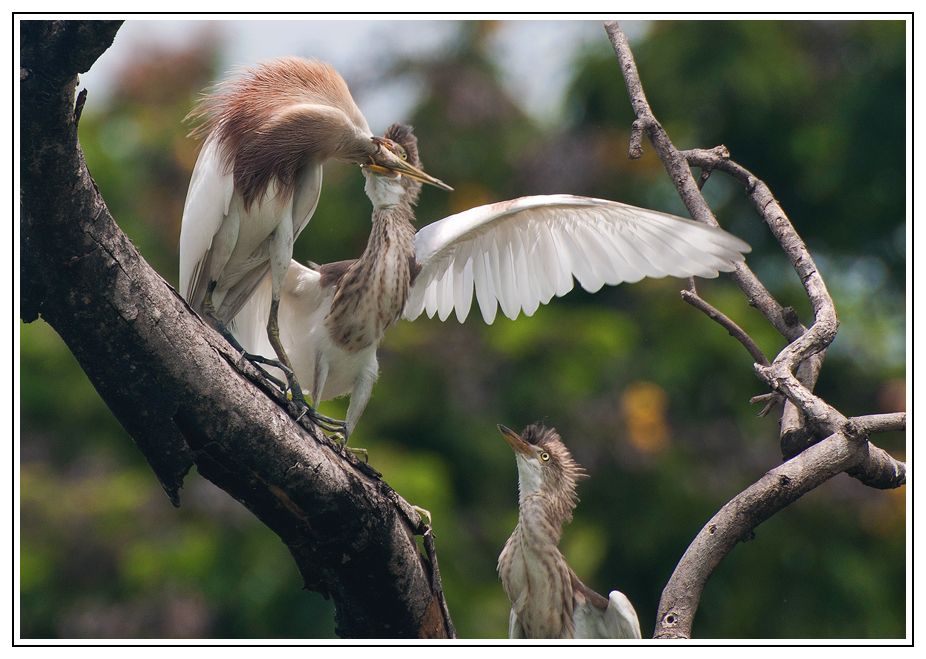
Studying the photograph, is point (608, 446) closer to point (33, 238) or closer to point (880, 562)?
point (880, 562)

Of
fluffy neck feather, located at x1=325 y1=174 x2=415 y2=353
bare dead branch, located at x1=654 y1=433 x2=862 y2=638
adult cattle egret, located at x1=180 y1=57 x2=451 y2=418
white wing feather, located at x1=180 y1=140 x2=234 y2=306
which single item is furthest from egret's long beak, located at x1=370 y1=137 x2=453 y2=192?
bare dead branch, located at x1=654 y1=433 x2=862 y2=638

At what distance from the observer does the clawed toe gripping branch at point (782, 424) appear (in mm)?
1673

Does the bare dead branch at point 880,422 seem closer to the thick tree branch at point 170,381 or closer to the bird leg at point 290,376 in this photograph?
the thick tree branch at point 170,381

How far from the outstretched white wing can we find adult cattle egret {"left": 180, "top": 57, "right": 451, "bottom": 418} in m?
0.25

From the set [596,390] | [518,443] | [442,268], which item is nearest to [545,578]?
[518,443]

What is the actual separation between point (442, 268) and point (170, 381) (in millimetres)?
1179

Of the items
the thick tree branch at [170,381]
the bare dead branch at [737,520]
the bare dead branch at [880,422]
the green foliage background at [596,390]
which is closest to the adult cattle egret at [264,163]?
the thick tree branch at [170,381]

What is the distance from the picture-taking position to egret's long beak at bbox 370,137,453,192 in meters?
2.41

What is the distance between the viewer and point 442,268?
2.64m

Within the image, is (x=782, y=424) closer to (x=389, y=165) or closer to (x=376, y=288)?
(x=376, y=288)

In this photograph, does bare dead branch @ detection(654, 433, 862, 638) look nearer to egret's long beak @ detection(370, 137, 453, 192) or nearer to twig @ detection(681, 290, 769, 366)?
twig @ detection(681, 290, 769, 366)

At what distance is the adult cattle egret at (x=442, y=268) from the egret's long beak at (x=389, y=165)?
0.29 feet
